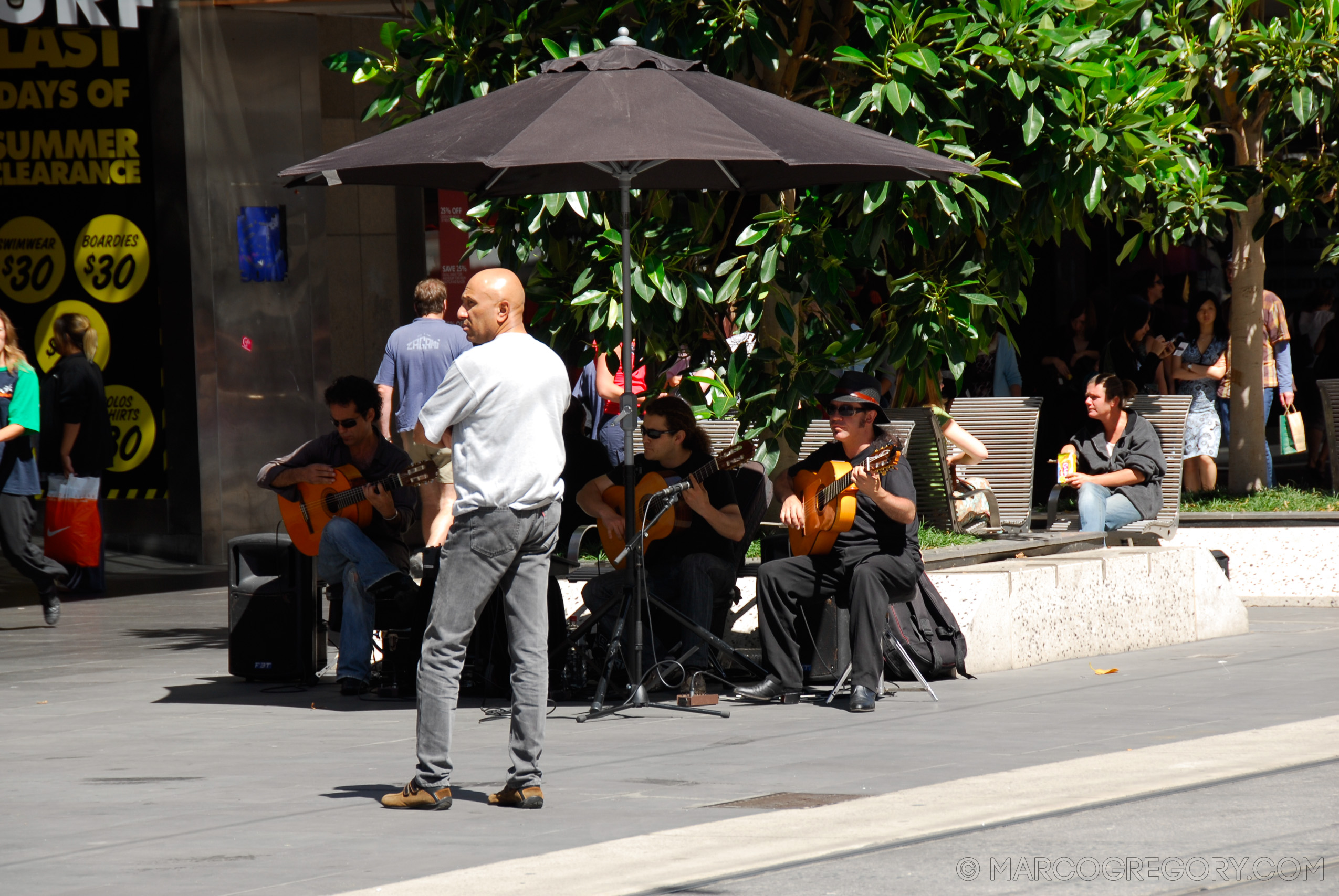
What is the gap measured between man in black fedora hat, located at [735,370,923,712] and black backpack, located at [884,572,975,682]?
314mm

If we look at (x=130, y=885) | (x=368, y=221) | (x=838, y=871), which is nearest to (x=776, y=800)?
(x=838, y=871)

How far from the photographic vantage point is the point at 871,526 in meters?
8.53

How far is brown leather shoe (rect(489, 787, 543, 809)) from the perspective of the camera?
6.05 m

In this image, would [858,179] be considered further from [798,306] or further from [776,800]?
[776,800]

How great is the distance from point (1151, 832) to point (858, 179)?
350 centimetres

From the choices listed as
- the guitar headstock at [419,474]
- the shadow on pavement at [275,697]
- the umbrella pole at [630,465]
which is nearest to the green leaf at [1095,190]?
the umbrella pole at [630,465]

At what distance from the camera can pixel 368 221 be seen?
16.4m

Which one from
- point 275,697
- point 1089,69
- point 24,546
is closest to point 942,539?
point 1089,69

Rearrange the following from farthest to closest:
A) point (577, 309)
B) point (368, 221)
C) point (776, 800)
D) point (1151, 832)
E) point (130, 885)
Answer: point (368, 221) < point (577, 309) < point (776, 800) < point (1151, 832) < point (130, 885)

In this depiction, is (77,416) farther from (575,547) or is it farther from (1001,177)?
(1001,177)

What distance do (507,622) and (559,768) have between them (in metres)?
0.82

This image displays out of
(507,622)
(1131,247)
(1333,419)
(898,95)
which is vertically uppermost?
(898,95)

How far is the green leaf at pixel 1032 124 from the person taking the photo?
28.7 ft

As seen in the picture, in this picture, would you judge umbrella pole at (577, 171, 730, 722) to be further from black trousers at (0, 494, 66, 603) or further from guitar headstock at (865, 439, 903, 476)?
black trousers at (0, 494, 66, 603)
